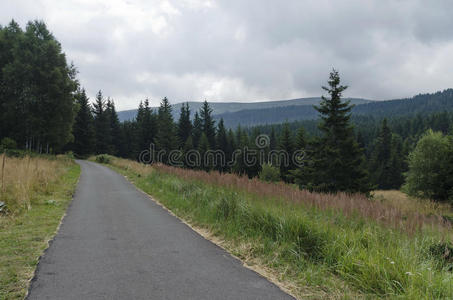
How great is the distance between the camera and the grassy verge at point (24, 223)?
3.95m

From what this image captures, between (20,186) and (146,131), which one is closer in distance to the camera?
(20,186)

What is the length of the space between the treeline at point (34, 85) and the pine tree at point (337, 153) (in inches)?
1318

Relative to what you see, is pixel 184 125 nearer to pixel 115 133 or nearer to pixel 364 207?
pixel 115 133

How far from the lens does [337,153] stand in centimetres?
3114

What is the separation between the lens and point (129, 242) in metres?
5.75

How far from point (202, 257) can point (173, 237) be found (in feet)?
4.78

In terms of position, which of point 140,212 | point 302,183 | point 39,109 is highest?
point 39,109

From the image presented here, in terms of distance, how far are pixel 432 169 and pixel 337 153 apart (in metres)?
23.4

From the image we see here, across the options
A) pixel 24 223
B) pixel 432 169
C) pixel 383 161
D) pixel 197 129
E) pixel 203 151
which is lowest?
pixel 383 161

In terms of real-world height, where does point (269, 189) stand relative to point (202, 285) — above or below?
above

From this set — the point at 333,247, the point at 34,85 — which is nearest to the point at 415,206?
the point at 333,247

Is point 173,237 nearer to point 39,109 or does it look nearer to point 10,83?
point 39,109

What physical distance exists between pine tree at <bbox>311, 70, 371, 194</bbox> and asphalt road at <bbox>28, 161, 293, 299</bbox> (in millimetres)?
27149

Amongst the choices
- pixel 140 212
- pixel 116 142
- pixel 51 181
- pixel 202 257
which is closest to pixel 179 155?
pixel 116 142
